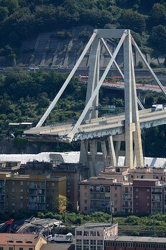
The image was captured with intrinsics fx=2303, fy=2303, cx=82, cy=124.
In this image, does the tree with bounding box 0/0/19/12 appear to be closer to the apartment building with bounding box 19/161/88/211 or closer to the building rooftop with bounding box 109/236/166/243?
the apartment building with bounding box 19/161/88/211

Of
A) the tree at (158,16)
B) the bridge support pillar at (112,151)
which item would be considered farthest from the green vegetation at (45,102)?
the tree at (158,16)

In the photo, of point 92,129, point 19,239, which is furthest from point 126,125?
point 19,239

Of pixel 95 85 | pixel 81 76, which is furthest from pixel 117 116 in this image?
pixel 81 76

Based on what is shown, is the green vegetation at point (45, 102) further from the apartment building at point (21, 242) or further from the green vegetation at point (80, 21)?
the apartment building at point (21, 242)

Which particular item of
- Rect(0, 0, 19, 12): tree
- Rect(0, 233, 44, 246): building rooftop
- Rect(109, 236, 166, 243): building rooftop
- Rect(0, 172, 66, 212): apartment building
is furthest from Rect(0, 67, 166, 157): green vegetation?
Rect(109, 236, 166, 243): building rooftop

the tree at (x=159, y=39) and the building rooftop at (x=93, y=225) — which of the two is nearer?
the building rooftop at (x=93, y=225)

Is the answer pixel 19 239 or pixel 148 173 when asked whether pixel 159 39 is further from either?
pixel 19 239

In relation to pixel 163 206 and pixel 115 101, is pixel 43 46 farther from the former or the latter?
pixel 163 206

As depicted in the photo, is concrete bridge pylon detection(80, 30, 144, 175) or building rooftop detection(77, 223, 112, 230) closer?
building rooftop detection(77, 223, 112, 230)
